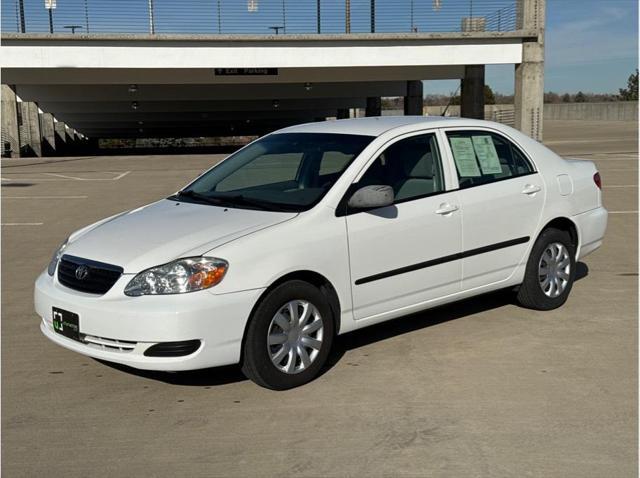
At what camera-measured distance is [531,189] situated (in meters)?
6.02

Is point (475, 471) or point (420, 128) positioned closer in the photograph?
point (475, 471)

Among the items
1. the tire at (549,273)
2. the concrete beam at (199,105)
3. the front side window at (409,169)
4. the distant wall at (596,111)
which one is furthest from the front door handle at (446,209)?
the distant wall at (596,111)

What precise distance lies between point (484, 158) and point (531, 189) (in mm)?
490

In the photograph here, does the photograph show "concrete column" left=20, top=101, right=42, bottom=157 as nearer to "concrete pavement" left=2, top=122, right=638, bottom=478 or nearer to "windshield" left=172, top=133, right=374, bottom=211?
"concrete pavement" left=2, top=122, right=638, bottom=478

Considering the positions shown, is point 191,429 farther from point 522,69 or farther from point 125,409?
point 522,69

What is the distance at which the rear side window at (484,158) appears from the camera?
5688mm

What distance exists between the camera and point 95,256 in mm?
4613

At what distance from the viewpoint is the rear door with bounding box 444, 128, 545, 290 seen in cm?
559

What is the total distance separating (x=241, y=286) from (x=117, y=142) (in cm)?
6159

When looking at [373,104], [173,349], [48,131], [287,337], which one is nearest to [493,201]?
[287,337]

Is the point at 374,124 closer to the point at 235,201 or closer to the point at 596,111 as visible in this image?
the point at 235,201

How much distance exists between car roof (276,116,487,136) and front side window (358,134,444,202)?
15cm

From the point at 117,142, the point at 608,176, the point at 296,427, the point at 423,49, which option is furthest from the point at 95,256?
the point at 117,142

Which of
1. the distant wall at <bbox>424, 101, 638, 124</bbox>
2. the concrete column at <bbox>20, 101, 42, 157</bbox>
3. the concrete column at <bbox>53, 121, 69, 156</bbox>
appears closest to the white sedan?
the concrete column at <bbox>20, 101, 42, 157</bbox>
